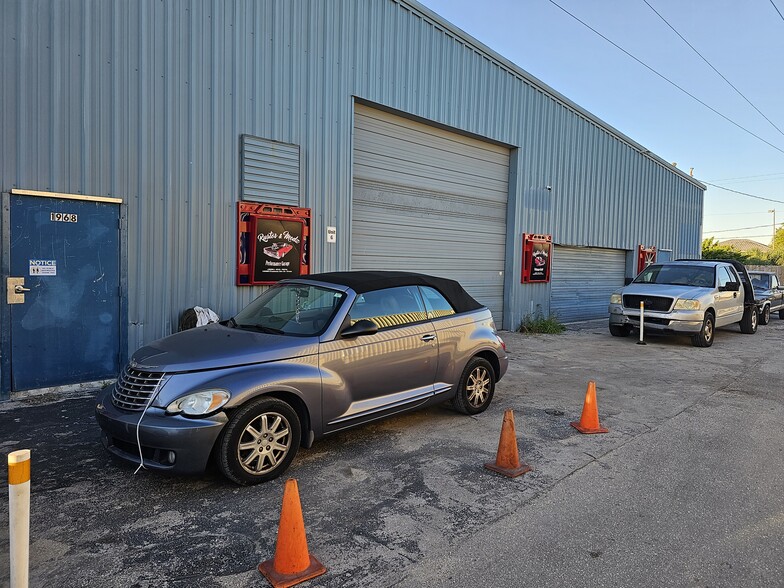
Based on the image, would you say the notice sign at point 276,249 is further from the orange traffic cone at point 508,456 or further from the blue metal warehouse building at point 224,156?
the orange traffic cone at point 508,456

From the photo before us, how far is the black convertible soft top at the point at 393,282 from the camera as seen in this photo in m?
5.36

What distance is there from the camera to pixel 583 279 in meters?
17.7

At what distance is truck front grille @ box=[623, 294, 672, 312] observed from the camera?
12094 mm

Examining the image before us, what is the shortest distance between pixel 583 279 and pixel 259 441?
15.5 meters

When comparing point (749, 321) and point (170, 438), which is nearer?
point (170, 438)

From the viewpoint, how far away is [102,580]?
295 cm

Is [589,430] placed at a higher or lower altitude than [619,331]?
lower

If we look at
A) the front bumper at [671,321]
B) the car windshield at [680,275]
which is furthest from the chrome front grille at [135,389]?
the car windshield at [680,275]

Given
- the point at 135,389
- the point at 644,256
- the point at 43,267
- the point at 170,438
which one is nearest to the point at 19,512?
the point at 170,438

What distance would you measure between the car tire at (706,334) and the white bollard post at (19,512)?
41.9ft

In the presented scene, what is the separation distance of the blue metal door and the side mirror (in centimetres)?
421

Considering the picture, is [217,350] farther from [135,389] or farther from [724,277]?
[724,277]

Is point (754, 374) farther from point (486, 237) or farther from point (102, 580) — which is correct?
point (102, 580)

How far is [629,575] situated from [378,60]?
998 cm
